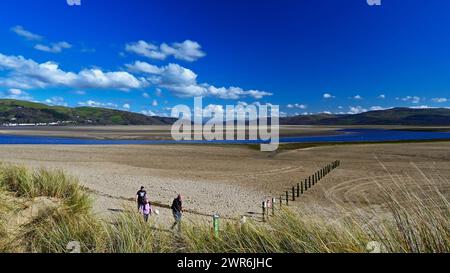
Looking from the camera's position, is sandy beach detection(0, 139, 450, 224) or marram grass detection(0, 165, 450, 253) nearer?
marram grass detection(0, 165, 450, 253)

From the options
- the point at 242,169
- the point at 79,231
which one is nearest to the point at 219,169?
the point at 242,169

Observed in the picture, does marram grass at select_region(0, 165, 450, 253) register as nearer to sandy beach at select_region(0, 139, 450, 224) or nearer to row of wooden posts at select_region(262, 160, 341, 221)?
sandy beach at select_region(0, 139, 450, 224)

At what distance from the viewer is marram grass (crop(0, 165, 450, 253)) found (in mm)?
3197

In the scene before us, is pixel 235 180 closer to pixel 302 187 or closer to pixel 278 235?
pixel 302 187

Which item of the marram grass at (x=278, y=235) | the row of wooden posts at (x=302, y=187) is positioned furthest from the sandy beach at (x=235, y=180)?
the marram grass at (x=278, y=235)

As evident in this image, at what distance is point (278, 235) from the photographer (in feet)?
12.6

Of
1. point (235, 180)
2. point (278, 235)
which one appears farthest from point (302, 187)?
point (278, 235)

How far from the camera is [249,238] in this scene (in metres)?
3.80

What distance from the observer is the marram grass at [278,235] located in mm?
3197

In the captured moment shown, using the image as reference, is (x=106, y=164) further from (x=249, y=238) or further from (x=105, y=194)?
(x=249, y=238)

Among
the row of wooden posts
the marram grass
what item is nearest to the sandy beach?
the row of wooden posts

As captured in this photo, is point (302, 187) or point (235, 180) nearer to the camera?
point (302, 187)
